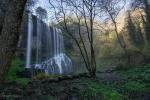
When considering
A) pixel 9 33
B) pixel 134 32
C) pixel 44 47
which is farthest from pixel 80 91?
pixel 134 32

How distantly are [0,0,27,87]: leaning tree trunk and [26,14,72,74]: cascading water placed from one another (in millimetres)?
25207

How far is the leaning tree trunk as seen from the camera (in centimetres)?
581

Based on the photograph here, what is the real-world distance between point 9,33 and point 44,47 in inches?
A: 1415

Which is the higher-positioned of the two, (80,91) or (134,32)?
(134,32)

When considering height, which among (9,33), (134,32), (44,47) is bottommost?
(9,33)

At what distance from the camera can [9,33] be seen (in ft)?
19.1

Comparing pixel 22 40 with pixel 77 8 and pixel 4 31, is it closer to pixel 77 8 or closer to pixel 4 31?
pixel 77 8

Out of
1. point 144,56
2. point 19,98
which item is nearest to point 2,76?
point 19,98

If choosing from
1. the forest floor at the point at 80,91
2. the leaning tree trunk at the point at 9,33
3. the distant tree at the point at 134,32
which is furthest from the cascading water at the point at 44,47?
the leaning tree trunk at the point at 9,33

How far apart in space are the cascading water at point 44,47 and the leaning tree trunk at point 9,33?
82.7 ft

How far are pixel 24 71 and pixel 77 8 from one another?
7186mm

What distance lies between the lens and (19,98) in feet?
28.5

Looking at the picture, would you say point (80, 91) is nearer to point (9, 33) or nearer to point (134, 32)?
point (9, 33)

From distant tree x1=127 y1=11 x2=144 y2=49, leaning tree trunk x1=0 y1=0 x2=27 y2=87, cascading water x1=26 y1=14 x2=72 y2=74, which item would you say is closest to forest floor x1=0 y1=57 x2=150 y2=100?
leaning tree trunk x1=0 y1=0 x2=27 y2=87
